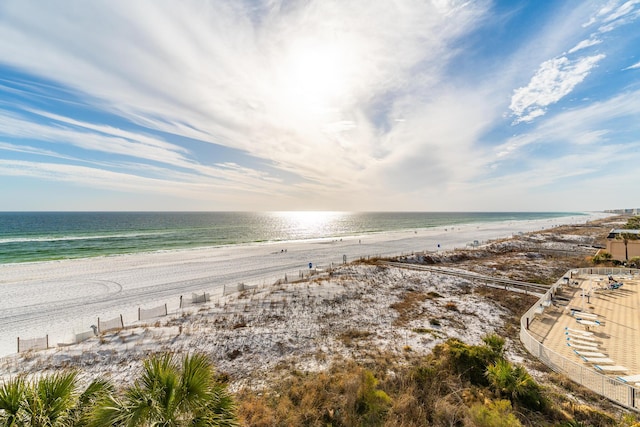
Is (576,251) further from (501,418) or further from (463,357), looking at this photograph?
(501,418)

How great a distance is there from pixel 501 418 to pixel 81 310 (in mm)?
29765

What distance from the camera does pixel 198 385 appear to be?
5.04 meters

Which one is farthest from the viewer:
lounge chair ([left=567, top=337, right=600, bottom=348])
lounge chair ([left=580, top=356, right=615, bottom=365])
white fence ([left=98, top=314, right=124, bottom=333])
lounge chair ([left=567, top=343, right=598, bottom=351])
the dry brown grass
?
the dry brown grass

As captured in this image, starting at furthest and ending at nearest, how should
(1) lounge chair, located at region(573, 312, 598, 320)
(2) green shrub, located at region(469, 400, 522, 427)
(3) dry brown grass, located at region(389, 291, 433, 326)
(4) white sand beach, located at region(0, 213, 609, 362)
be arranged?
1. (4) white sand beach, located at region(0, 213, 609, 362)
2. (3) dry brown grass, located at region(389, 291, 433, 326)
3. (1) lounge chair, located at region(573, 312, 598, 320)
4. (2) green shrub, located at region(469, 400, 522, 427)

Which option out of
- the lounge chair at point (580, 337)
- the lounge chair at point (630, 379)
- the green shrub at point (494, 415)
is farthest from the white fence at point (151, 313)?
the lounge chair at point (580, 337)

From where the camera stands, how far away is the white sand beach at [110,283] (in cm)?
1967

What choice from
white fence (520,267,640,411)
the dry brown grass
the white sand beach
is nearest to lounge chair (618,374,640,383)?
white fence (520,267,640,411)

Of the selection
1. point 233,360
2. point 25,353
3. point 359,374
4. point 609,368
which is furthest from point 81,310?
point 609,368

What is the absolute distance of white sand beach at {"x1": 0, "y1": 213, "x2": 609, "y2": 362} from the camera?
19.7 m

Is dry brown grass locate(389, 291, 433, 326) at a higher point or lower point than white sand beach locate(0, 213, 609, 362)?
lower

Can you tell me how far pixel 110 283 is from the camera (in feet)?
97.9

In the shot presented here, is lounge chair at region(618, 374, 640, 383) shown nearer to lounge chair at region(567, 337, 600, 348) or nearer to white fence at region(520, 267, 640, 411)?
white fence at region(520, 267, 640, 411)

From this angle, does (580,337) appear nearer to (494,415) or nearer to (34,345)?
(494,415)

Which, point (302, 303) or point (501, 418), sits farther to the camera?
point (302, 303)
